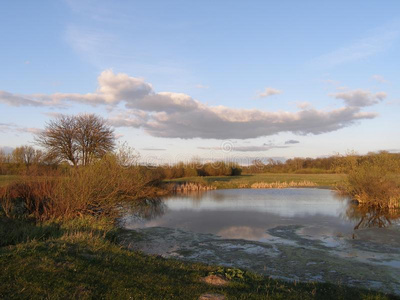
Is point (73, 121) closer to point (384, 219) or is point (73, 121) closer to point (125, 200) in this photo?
point (125, 200)

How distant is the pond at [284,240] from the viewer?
27.5 ft

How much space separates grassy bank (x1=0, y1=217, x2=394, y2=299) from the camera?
16.9 ft

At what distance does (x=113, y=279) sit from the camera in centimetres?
581

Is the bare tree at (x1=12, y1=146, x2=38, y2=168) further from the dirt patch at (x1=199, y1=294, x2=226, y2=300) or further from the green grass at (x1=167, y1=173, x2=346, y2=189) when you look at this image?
the dirt patch at (x1=199, y1=294, x2=226, y2=300)

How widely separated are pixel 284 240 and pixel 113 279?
7.99 meters

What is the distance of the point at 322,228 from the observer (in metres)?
14.7

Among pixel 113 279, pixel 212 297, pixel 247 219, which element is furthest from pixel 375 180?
pixel 113 279

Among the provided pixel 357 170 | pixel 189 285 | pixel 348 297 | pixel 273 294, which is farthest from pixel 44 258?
pixel 357 170

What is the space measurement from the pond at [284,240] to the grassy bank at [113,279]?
1776 mm

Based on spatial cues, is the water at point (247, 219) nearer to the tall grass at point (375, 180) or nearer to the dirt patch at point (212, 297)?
the tall grass at point (375, 180)

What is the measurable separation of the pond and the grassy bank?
1.78 m

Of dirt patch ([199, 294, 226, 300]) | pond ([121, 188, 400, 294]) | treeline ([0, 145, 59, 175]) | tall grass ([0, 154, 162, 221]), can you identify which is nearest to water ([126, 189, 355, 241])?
pond ([121, 188, 400, 294])

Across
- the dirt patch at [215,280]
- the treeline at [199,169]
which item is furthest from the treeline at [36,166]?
the treeline at [199,169]

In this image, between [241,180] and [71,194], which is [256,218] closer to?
[71,194]
